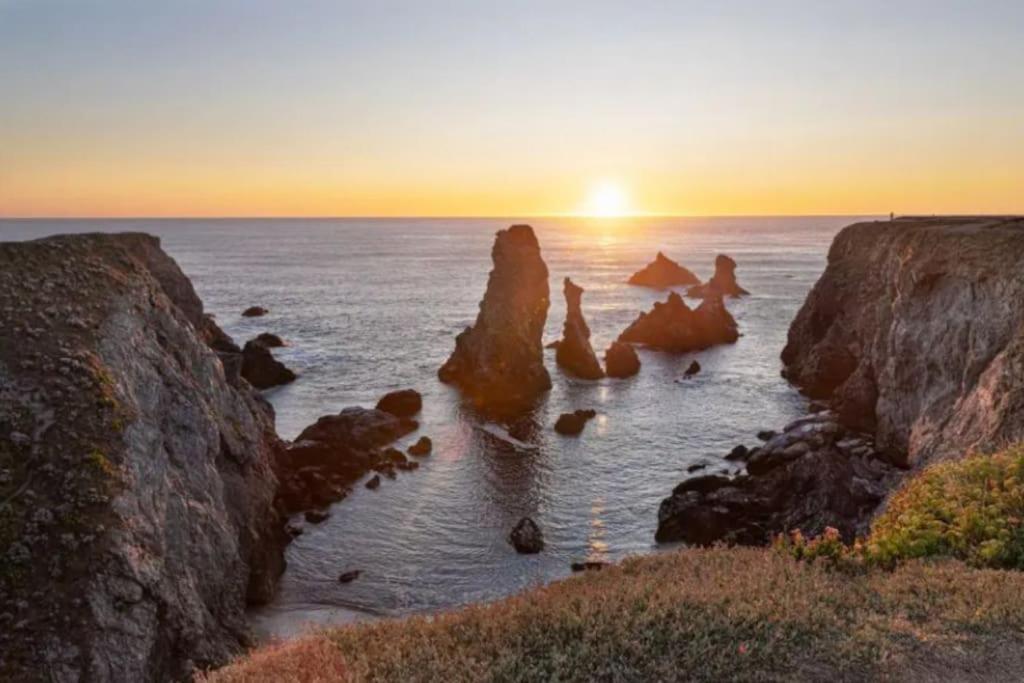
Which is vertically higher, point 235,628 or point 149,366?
point 149,366

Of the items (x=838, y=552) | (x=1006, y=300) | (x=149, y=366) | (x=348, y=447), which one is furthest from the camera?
(x=348, y=447)

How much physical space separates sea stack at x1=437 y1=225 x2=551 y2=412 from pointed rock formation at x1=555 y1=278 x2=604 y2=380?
5.03m

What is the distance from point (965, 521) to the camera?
16.0 metres

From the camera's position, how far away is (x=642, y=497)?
40.9m

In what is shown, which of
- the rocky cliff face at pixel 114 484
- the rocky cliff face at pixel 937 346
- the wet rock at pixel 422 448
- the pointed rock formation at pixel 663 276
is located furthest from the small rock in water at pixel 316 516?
the pointed rock formation at pixel 663 276

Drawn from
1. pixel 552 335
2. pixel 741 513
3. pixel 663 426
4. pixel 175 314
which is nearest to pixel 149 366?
pixel 175 314

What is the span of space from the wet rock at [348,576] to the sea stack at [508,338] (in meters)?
29.4

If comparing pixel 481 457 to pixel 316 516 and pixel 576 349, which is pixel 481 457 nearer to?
pixel 316 516

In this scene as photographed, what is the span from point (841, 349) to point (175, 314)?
55.3 meters

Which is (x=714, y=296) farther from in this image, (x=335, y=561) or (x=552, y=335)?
(x=335, y=561)

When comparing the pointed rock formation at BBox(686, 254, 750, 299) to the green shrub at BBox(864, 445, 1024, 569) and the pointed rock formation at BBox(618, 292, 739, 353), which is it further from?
the green shrub at BBox(864, 445, 1024, 569)

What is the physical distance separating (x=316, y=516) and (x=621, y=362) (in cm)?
4040

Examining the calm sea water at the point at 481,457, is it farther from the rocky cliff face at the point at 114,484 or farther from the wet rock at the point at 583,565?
the rocky cliff face at the point at 114,484

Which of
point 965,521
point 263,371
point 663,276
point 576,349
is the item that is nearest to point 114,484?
point 965,521
